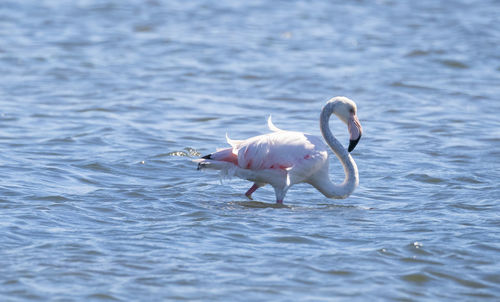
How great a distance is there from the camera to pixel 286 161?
683 centimetres

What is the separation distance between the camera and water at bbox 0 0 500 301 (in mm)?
5145

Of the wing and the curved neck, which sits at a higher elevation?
the wing

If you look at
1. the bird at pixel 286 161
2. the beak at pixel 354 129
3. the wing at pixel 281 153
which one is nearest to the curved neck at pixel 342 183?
the bird at pixel 286 161

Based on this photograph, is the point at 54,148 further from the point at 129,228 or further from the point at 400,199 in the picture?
the point at 400,199

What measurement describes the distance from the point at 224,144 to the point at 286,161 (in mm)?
2521

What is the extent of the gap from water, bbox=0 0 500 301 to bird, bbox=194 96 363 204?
23 centimetres

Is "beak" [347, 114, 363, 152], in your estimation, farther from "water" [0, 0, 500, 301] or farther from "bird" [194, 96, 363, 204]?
"water" [0, 0, 500, 301]

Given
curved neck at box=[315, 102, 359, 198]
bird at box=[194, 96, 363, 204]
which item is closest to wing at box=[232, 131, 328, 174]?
bird at box=[194, 96, 363, 204]

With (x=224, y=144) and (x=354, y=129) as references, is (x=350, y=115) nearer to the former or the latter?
(x=354, y=129)

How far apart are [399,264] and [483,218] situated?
140cm

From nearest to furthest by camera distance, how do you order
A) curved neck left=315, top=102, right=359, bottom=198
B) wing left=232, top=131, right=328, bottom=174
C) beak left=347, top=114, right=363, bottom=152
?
1. wing left=232, top=131, right=328, bottom=174
2. curved neck left=315, top=102, right=359, bottom=198
3. beak left=347, top=114, right=363, bottom=152

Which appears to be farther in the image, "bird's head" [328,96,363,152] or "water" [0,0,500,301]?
"bird's head" [328,96,363,152]

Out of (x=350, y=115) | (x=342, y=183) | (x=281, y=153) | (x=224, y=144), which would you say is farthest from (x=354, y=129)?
(x=224, y=144)

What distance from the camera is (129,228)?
19.8 feet
